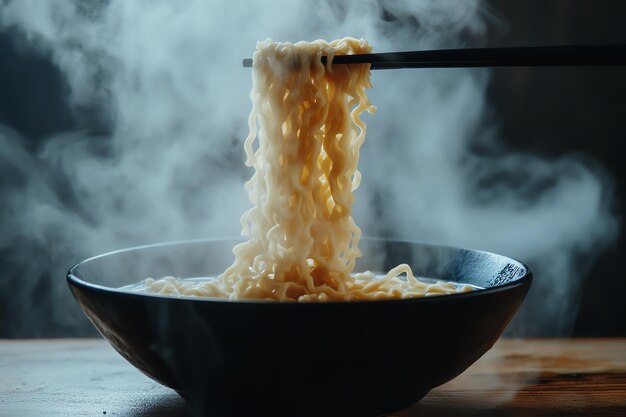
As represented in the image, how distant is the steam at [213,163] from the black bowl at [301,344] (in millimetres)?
1341

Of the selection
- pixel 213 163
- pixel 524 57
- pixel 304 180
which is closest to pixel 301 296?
pixel 304 180

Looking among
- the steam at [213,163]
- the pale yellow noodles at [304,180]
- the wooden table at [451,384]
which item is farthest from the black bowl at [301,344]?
the steam at [213,163]

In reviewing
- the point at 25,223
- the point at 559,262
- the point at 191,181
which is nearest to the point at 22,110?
the point at 25,223

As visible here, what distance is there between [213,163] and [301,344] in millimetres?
1557

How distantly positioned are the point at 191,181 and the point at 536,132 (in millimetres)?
1076

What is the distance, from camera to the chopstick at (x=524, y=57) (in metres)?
1.01

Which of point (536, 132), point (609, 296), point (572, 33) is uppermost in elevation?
point (572, 33)

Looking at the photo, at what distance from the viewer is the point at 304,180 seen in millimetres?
1277

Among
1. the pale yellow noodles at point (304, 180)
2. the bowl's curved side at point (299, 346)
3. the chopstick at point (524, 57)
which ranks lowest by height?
the bowl's curved side at point (299, 346)

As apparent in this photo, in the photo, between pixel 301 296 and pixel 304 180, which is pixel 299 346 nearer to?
pixel 301 296

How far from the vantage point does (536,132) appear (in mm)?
2309

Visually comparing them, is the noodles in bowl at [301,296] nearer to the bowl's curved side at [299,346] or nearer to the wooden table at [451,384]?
the bowl's curved side at [299,346]

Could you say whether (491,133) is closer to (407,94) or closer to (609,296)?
(407,94)

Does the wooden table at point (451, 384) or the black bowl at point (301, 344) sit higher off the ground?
the black bowl at point (301, 344)
